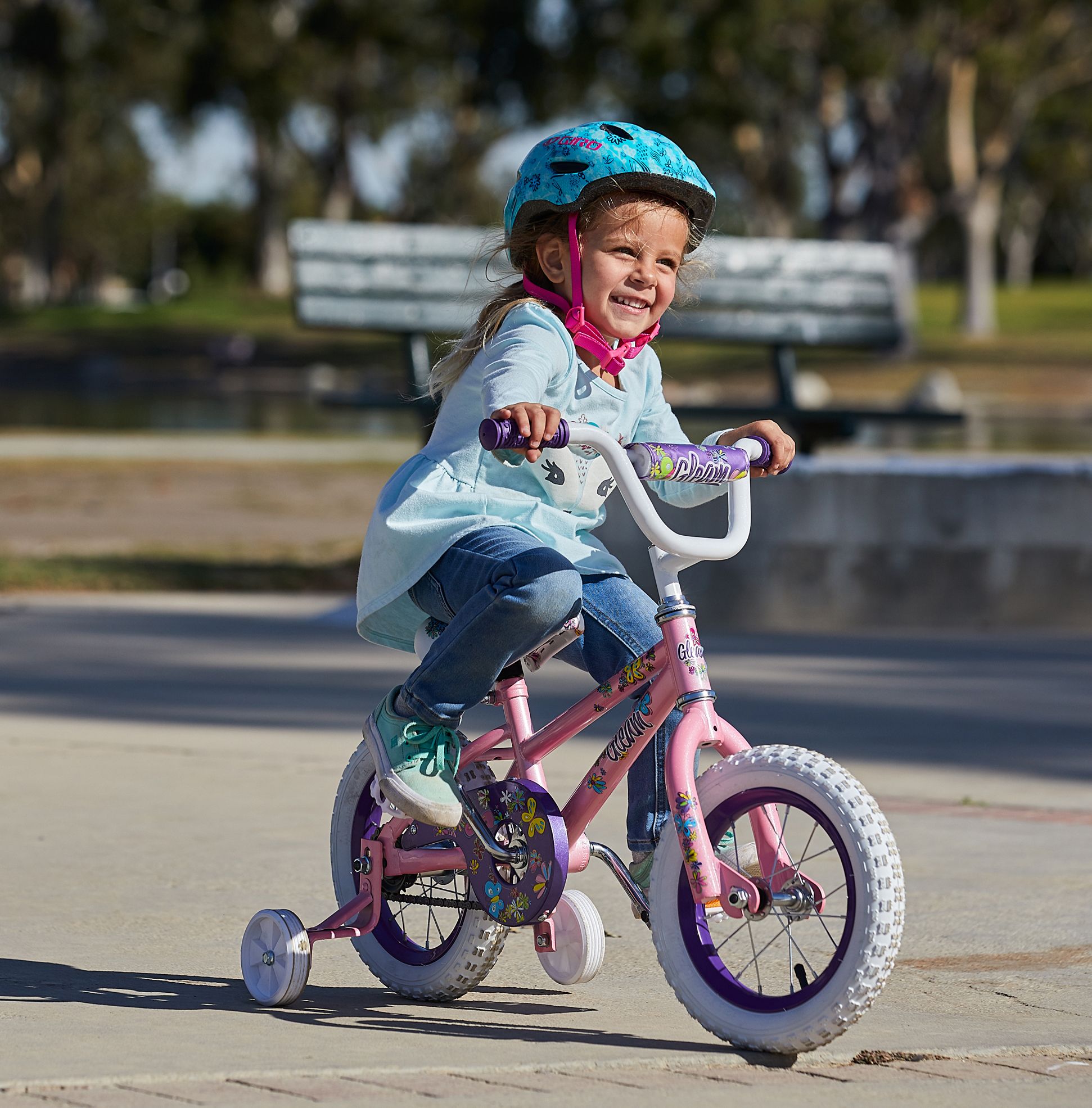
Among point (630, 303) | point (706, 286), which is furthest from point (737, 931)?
point (706, 286)

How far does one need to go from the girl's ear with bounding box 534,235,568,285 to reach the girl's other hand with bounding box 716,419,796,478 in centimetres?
44

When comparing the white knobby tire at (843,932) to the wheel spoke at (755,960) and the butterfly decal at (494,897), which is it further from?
the butterfly decal at (494,897)

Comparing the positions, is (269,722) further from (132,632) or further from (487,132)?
(487,132)

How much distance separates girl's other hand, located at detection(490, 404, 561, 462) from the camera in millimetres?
3303

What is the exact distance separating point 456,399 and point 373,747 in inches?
27.0

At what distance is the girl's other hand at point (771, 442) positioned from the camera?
12.3 ft

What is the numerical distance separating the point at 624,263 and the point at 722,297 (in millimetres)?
8093

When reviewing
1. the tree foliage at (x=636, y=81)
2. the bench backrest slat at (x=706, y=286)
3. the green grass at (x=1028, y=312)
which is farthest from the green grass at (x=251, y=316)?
the bench backrest slat at (x=706, y=286)

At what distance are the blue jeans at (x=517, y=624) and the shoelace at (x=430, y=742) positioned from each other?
0.03 m

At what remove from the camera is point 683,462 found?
137 inches

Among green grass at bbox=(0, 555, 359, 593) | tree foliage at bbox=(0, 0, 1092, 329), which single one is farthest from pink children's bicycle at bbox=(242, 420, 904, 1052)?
tree foliage at bbox=(0, 0, 1092, 329)

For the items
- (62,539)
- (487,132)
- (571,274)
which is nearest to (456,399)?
(571,274)

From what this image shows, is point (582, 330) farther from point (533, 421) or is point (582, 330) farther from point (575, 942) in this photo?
point (575, 942)

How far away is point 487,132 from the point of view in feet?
200
